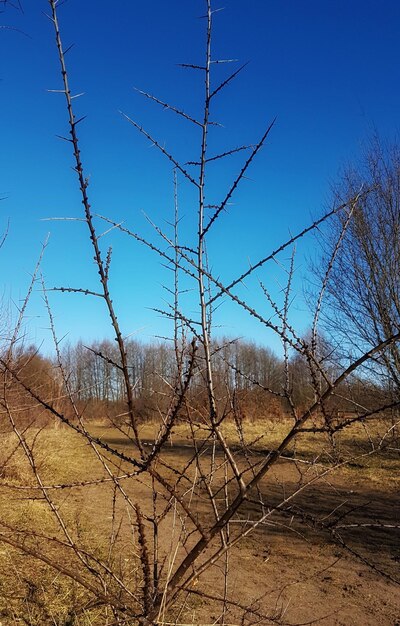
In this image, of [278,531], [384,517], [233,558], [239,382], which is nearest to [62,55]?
[239,382]

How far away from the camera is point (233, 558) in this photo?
5.13 m

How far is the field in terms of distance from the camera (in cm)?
169

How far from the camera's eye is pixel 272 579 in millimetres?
4559

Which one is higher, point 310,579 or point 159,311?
point 159,311

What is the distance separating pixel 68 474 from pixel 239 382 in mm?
8614

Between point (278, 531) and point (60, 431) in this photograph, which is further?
point (60, 431)

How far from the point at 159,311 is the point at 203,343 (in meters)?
0.27

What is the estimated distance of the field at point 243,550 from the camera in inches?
66.5

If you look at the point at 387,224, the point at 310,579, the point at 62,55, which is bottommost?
the point at 310,579

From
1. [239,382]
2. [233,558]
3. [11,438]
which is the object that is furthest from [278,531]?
[11,438]

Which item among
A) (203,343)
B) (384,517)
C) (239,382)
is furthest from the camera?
(384,517)

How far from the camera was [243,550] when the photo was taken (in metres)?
5.44

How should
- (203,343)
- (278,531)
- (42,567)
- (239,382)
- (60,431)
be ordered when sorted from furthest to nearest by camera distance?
(60,431) → (278,531) → (42,567) → (239,382) → (203,343)

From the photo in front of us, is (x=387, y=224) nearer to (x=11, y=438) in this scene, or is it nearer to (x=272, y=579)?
(x=272, y=579)
